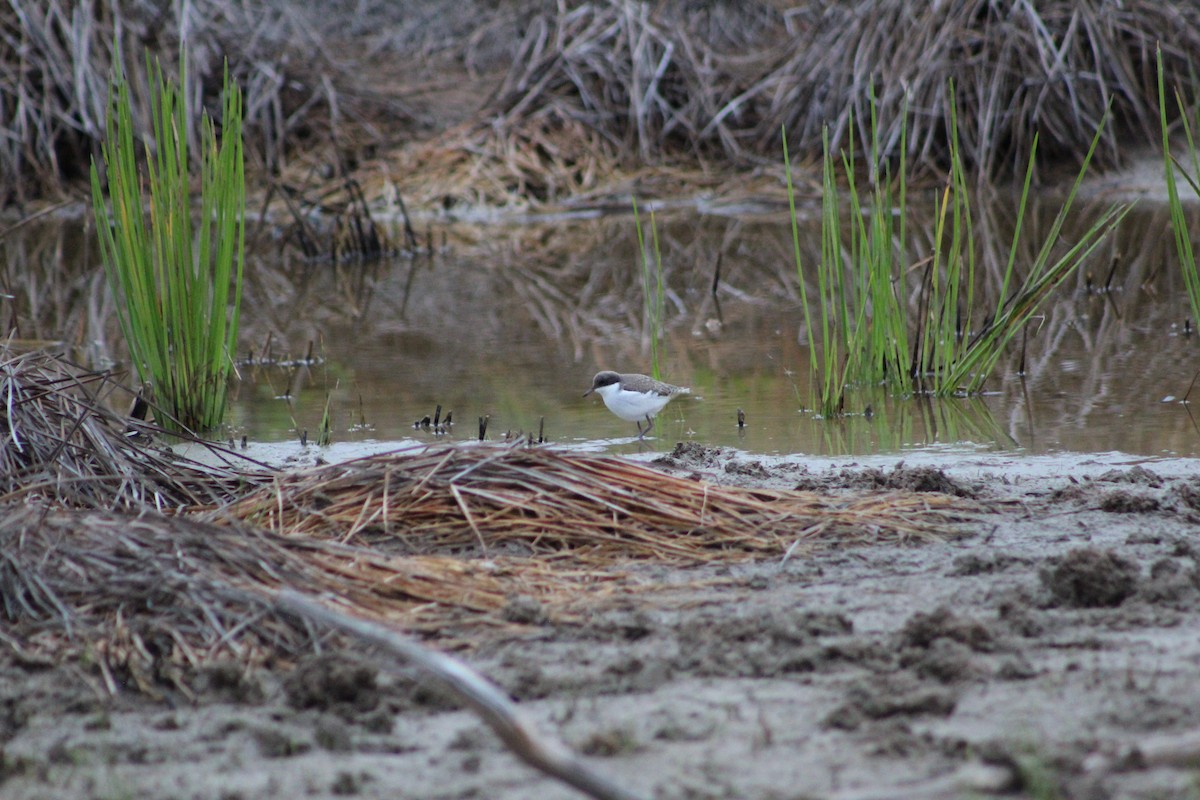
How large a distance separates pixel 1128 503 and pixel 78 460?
8.29ft

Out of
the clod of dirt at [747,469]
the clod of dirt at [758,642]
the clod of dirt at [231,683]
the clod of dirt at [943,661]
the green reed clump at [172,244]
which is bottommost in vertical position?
the clod of dirt at [747,469]

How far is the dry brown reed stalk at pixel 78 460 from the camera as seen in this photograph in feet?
10.2

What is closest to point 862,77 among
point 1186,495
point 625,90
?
point 625,90

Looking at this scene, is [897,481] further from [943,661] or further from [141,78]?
[141,78]

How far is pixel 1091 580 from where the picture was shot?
99.2 inches

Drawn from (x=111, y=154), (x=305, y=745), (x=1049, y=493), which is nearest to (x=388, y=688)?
(x=305, y=745)

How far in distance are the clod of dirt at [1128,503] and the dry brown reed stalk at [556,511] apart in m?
0.34

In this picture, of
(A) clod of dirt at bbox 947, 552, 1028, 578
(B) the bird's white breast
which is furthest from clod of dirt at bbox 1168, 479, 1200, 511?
(B) the bird's white breast

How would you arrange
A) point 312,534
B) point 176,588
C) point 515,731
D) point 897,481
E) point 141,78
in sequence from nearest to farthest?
point 515,731 → point 176,588 → point 312,534 → point 897,481 → point 141,78

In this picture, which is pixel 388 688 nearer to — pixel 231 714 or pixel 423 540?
pixel 231 714

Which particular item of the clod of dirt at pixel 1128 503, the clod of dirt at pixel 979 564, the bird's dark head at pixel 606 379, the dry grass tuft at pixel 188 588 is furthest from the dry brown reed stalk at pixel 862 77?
the dry grass tuft at pixel 188 588

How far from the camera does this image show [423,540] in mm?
3041

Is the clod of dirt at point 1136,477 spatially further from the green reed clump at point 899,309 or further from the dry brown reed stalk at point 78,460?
the dry brown reed stalk at point 78,460

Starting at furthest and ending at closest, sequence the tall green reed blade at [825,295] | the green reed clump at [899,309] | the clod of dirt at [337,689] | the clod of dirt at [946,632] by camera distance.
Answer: the green reed clump at [899,309] → the tall green reed blade at [825,295] → the clod of dirt at [946,632] → the clod of dirt at [337,689]
